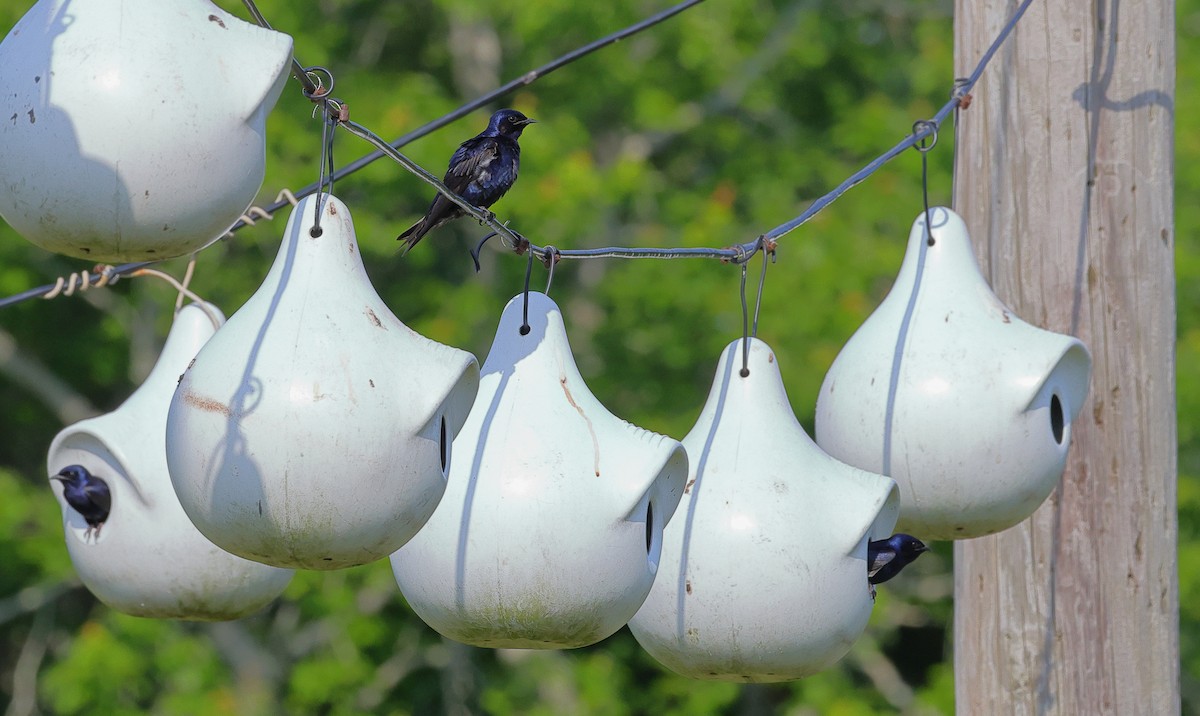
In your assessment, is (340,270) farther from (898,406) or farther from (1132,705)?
(1132,705)

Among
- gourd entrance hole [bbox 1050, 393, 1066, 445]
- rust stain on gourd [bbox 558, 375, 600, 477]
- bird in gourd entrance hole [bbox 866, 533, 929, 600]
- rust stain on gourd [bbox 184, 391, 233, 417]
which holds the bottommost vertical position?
bird in gourd entrance hole [bbox 866, 533, 929, 600]

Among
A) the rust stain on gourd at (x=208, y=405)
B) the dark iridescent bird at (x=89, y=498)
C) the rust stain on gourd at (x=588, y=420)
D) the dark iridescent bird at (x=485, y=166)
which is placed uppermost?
the dark iridescent bird at (x=485, y=166)

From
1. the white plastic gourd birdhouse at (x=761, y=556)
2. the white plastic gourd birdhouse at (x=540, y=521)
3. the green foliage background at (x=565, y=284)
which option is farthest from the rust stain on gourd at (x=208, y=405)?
the green foliage background at (x=565, y=284)

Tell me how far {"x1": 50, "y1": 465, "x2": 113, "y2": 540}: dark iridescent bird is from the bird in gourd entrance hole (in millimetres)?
1396

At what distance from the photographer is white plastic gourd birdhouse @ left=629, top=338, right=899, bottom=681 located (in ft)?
8.33

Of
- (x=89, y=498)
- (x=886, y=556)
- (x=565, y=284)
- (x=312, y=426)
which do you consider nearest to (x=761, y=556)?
(x=886, y=556)

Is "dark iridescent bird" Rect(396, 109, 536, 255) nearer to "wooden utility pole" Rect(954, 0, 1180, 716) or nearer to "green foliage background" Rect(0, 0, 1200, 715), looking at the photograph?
"wooden utility pole" Rect(954, 0, 1180, 716)

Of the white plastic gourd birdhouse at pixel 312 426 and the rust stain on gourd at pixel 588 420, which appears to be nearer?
the white plastic gourd birdhouse at pixel 312 426

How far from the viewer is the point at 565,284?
975 cm

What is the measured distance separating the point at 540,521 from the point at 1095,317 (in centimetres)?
152

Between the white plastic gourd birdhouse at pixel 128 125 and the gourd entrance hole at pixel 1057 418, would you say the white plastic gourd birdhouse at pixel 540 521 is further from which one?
the gourd entrance hole at pixel 1057 418

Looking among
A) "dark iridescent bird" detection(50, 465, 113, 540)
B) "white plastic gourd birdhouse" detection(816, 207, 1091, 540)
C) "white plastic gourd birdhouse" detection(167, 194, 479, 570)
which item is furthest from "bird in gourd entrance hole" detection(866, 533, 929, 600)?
"dark iridescent bird" detection(50, 465, 113, 540)

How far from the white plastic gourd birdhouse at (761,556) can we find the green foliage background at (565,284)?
5.45m

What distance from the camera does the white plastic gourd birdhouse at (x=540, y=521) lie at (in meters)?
2.31
